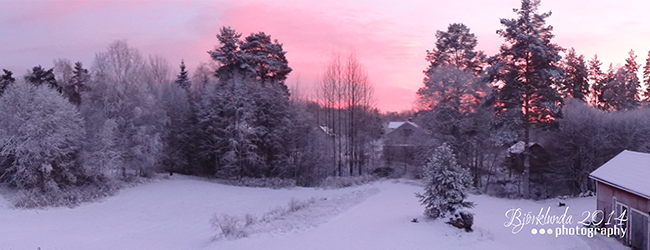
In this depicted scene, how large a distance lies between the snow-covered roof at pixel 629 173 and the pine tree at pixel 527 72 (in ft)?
28.7

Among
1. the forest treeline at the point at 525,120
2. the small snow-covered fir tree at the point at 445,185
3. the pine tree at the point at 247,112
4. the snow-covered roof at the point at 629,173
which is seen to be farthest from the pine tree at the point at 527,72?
the pine tree at the point at 247,112

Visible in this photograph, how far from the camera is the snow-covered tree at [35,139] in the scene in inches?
762

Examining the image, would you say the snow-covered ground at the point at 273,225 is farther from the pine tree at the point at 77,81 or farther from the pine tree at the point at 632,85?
the pine tree at the point at 632,85

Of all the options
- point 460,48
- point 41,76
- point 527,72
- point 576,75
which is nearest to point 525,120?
point 527,72

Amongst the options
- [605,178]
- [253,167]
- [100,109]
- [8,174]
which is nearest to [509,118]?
[605,178]

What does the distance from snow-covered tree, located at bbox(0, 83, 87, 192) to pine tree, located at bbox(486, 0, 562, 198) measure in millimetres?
26136

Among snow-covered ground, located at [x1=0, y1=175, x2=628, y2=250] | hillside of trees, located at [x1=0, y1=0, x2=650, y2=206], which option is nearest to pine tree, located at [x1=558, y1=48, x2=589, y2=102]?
hillside of trees, located at [x1=0, y1=0, x2=650, y2=206]

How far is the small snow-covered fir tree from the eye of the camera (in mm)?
12602

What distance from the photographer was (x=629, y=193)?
11945mm

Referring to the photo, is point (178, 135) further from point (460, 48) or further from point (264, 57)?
point (460, 48)

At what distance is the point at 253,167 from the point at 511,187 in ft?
67.6

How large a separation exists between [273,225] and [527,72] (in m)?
18.6

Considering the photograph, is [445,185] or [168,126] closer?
[445,185]

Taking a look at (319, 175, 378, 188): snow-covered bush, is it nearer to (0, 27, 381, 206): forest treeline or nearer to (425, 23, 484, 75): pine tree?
(0, 27, 381, 206): forest treeline
